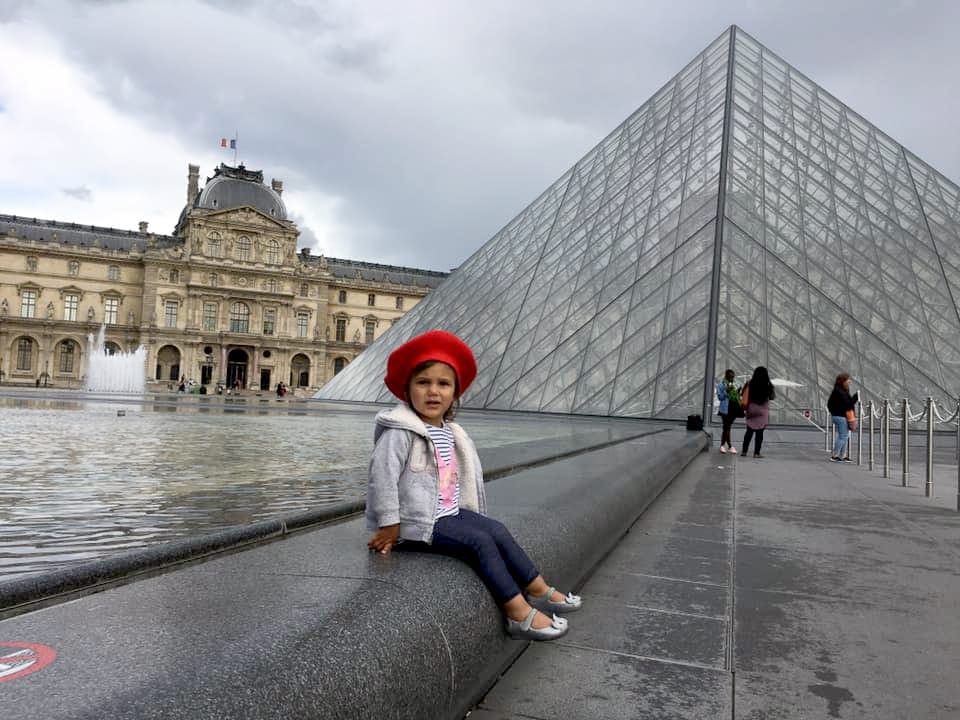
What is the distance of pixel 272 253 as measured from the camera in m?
64.3

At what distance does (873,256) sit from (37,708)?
1758cm

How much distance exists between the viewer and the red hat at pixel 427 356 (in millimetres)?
2250

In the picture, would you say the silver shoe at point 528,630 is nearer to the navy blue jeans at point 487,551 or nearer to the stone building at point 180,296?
the navy blue jeans at point 487,551

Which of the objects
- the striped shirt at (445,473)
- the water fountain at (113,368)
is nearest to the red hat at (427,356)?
the striped shirt at (445,473)

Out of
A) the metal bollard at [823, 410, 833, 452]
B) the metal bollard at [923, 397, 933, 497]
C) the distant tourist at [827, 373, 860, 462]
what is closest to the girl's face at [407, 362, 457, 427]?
the metal bollard at [923, 397, 933, 497]

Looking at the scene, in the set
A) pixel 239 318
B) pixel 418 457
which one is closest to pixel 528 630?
pixel 418 457

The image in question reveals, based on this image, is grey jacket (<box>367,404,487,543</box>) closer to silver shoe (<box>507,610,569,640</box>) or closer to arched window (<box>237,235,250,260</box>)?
silver shoe (<box>507,610,569,640</box>)

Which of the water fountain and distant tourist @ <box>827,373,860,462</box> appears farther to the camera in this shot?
the water fountain

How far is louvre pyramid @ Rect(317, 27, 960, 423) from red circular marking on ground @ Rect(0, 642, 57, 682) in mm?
12685

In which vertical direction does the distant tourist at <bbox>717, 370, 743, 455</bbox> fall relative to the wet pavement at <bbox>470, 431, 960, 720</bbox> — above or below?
above

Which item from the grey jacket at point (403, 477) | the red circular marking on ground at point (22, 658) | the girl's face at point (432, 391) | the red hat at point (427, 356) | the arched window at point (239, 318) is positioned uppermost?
the arched window at point (239, 318)

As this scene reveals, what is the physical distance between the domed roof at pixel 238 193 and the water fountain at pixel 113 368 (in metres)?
13.7

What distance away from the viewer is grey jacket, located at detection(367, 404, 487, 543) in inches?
82.0

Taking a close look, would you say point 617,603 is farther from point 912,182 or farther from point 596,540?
point 912,182
